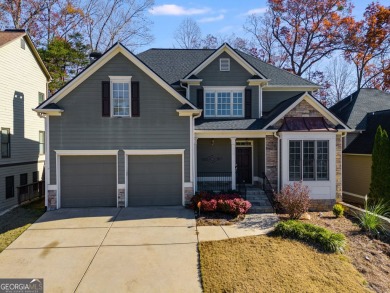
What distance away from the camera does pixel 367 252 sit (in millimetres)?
8508

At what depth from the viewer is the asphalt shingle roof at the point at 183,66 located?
635 inches

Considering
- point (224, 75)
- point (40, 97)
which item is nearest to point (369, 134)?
point (224, 75)

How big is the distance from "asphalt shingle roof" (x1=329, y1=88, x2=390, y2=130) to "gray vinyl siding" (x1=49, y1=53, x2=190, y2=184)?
1147cm

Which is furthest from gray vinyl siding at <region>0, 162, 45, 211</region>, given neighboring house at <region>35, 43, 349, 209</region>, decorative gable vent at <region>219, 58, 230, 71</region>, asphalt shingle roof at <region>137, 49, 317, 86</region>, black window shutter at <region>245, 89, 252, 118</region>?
black window shutter at <region>245, 89, 252, 118</region>

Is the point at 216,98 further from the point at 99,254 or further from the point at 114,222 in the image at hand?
the point at 99,254

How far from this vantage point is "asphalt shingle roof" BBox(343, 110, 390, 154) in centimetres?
1516

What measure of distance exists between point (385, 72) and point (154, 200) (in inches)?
1033

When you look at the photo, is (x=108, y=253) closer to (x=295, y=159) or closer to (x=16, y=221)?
(x=16, y=221)

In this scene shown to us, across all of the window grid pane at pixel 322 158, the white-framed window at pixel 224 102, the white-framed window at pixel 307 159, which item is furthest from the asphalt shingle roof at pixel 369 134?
the white-framed window at pixel 224 102

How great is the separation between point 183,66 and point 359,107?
1195 centimetres

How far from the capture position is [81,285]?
20.7 ft

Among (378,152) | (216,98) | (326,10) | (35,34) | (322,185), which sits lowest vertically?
(322,185)

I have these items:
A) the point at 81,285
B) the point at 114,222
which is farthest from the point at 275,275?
the point at 114,222

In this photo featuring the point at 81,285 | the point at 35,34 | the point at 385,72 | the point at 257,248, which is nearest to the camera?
the point at 81,285
